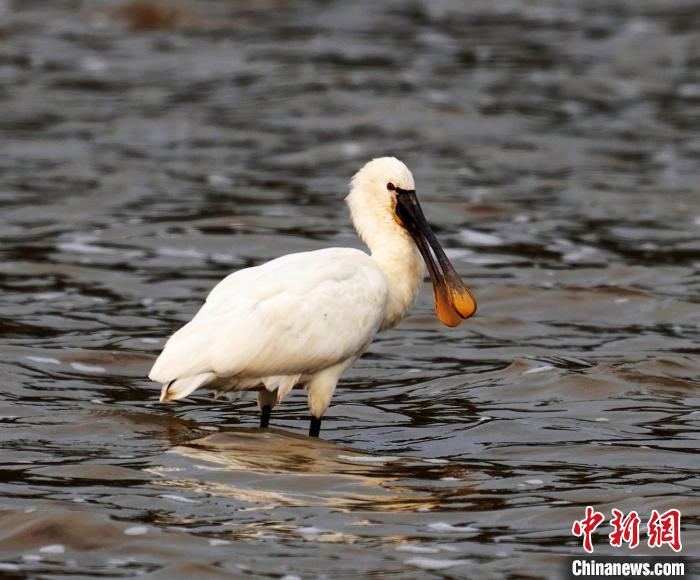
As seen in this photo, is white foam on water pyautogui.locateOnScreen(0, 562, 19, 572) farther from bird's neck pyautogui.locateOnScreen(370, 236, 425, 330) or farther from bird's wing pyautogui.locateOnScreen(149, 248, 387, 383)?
bird's neck pyautogui.locateOnScreen(370, 236, 425, 330)

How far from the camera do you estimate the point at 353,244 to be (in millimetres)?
16734

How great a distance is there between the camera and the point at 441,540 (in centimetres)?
828

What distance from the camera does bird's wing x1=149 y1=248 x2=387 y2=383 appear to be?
9859 millimetres

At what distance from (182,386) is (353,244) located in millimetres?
7072

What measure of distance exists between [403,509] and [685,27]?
71.2ft

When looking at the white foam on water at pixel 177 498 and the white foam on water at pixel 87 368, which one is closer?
the white foam on water at pixel 177 498

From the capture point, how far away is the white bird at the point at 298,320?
986cm

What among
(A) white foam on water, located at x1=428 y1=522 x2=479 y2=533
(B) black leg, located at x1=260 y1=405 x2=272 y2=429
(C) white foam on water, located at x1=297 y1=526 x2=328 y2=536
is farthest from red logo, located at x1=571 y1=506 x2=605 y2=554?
(B) black leg, located at x1=260 y1=405 x2=272 y2=429

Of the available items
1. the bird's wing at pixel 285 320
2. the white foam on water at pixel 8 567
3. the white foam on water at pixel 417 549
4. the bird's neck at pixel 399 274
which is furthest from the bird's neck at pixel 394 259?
the white foam on water at pixel 8 567

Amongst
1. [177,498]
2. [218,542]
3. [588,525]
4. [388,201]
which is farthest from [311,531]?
[388,201]

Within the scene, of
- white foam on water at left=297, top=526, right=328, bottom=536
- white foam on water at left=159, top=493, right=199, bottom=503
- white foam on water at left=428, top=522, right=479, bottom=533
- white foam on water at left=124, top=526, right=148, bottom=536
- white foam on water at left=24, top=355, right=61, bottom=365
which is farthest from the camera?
white foam on water at left=24, top=355, right=61, bottom=365

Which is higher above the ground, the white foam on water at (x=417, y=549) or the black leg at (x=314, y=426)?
the black leg at (x=314, y=426)

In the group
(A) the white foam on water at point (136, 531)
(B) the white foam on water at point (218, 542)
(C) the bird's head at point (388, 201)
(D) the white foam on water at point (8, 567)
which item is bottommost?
(D) the white foam on water at point (8, 567)

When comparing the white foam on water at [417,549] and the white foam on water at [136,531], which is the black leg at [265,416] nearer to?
the white foam on water at [136,531]
